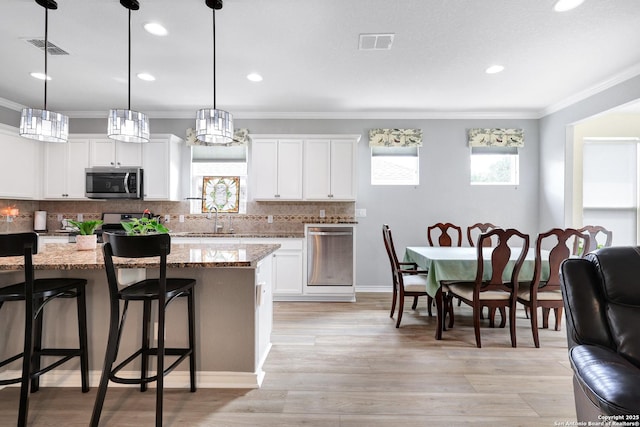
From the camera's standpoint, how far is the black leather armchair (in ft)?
4.35

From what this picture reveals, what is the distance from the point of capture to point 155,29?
9.15ft

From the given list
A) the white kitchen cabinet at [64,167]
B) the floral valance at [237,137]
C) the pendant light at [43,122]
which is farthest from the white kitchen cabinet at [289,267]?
the white kitchen cabinet at [64,167]

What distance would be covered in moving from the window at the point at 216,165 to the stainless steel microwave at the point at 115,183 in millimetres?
766

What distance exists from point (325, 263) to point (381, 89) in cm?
225

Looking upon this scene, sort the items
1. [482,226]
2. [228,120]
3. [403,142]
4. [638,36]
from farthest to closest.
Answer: [403,142], [482,226], [638,36], [228,120]

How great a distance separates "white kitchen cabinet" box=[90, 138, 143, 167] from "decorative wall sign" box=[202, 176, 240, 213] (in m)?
0.95

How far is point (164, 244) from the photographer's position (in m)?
1.81

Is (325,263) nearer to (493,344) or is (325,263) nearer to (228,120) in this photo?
(493,344)

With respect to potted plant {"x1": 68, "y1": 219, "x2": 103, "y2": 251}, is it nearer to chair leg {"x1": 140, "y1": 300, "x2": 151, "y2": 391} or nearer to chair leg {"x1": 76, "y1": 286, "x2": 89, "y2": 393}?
chair leg {"x1": 76, "y1": 286, "x2": 89, "y2": 393}

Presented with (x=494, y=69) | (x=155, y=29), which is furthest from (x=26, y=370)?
(x=494, y=69)

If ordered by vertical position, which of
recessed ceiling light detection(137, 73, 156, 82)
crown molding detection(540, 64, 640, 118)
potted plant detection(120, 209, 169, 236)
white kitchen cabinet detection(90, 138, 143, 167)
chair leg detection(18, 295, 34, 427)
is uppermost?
recessed ceiling light detection(137, 73, 156, 82)

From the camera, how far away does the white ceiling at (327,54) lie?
2.55 metres

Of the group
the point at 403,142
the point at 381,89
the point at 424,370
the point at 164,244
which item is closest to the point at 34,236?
the point at 164,244

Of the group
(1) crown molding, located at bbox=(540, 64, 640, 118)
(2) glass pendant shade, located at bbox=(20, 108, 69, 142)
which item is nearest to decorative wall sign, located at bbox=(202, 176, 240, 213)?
(2) glass pendant shade, located at bbox=(20, 108, 69, 142)
